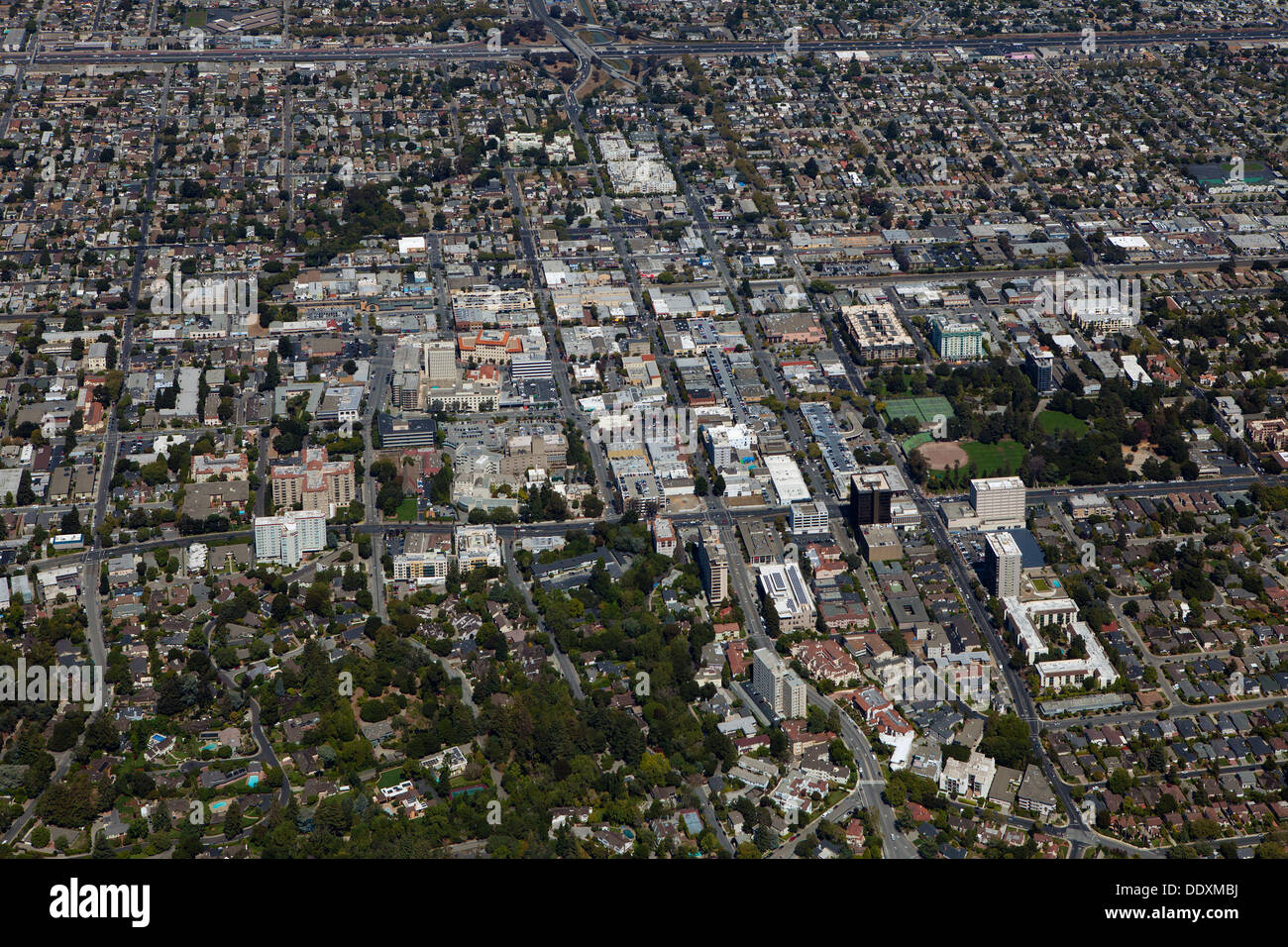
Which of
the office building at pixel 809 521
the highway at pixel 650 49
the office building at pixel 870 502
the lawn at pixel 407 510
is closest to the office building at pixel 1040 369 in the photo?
the office building at pixel 870 502

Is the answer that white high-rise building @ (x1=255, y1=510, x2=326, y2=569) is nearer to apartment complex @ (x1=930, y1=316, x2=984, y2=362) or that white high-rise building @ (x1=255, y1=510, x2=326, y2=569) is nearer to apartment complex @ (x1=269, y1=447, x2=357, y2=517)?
apartment complex @ (x1=269, y1=447, x2=357, y2=517)

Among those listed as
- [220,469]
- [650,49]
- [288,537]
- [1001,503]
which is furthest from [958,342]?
[650,49]

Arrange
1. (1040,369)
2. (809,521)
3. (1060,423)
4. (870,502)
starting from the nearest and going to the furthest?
(870,502) < (809,521) < (1060,423) < (1040,369)

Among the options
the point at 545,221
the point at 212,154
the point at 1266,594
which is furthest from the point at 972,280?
the point at 212,154

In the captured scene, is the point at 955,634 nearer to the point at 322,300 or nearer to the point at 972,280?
the point at 972,280

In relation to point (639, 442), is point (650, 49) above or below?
below

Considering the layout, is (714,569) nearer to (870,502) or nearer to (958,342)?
(870,502)

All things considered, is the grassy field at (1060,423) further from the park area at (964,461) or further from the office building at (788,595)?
the office building at (788,595)
